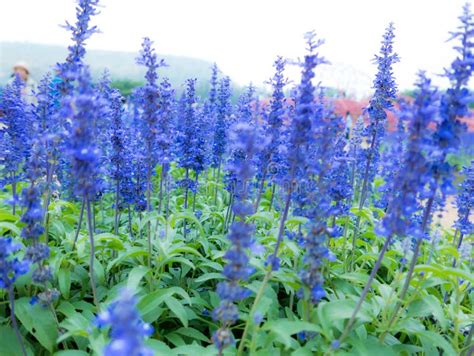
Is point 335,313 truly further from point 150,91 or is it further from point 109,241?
point 150,91

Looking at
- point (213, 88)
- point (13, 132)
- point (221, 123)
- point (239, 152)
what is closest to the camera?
point (13, 132)

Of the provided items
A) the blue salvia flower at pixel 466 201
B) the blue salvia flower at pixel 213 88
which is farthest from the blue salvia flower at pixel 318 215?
the blue salvia flower at pixel 213 88

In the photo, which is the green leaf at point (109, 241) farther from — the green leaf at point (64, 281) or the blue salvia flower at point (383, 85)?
the blue salvia flower at point (383, 85)

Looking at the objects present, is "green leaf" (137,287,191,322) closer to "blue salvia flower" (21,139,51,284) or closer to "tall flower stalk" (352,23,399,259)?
"blue salvia flower" (21,139,51,284)

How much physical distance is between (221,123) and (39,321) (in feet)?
13.8

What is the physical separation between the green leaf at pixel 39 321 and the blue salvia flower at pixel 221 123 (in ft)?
12.9

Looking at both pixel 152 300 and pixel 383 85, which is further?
pixel 383 85

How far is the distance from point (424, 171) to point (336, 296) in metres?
2.01

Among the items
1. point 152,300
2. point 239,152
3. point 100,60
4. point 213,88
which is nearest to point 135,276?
point 152,300

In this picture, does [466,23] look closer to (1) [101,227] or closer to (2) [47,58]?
(1) [101,227]

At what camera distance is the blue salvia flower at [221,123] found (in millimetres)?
7215

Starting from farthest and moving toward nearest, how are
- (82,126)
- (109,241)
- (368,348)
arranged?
(109,241)
(368,348)
(82,126)

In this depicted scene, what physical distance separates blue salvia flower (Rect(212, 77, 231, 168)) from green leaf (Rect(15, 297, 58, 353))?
3924 mm

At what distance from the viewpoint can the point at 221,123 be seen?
723 centimetres
